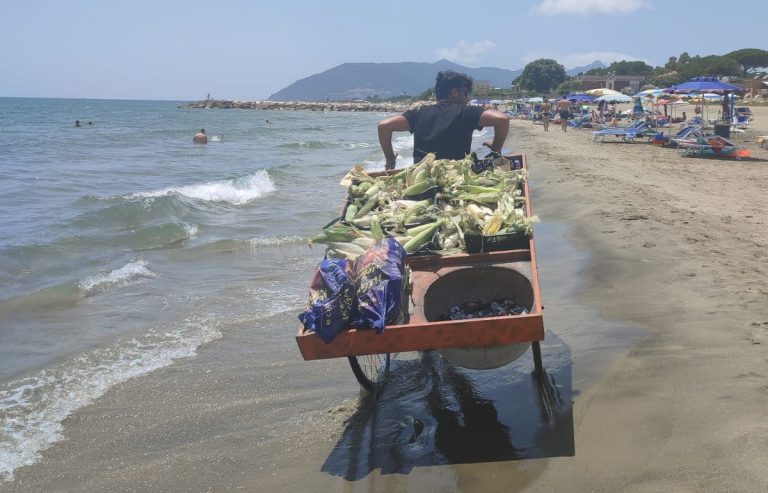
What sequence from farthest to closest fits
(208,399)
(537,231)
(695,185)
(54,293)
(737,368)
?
1. (695,185)
2. (537,231)
3. (54,293)
4. (208,399)
5. (737,368)

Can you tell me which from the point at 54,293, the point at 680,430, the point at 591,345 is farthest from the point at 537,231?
the point at 54,293

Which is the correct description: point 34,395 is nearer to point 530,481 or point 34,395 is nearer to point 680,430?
point 530,481

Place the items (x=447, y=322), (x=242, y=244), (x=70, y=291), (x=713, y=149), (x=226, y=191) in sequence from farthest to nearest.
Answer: (x=713, y=149) → (x=226, y=191) → (x=242, y=244) → (x=70, y=291) → (x=447, y=322)

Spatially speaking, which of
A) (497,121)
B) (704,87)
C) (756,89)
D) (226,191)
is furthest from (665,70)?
(497,121)

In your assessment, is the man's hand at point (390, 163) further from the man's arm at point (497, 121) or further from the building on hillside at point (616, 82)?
the building on hillside at point (616, 82)

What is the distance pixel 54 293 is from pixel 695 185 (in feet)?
41.2

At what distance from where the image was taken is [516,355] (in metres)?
4.27

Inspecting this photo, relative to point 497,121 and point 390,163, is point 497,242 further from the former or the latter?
point 390,163

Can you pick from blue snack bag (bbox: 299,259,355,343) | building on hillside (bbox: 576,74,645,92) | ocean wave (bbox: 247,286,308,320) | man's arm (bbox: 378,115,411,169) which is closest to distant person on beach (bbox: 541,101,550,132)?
ocean wave (bbox: 247,286,308,320)

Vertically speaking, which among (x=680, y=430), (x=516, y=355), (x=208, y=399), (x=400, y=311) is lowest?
(x=208, y=399)

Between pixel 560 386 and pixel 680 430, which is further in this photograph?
pixel 560 386

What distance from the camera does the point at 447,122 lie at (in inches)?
236

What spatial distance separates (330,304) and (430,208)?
5.77 ft

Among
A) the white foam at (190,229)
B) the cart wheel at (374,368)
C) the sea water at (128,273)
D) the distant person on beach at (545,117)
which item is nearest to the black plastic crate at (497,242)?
the cart wheel at (374,368)
